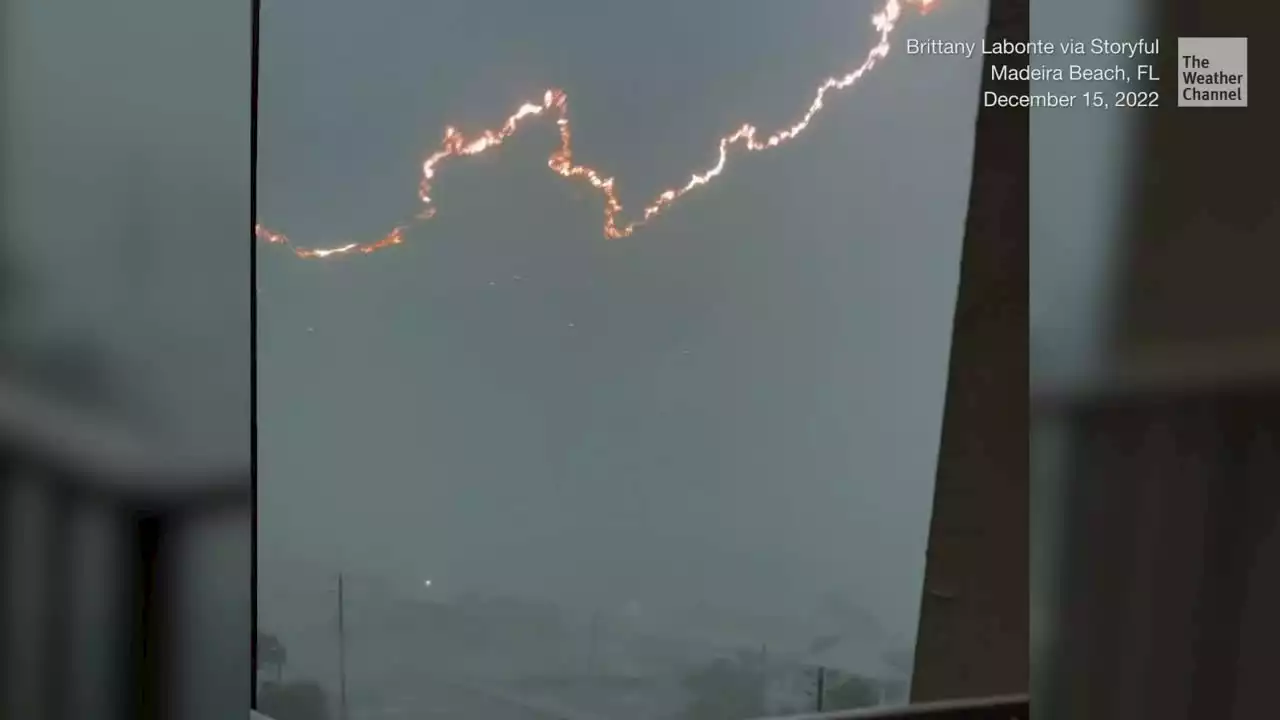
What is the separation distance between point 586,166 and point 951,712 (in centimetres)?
100

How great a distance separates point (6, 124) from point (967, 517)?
59.3 inches

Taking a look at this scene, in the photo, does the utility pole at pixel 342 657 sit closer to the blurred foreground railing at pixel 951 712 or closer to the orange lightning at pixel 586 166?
the orange lightning at pixel 586 166

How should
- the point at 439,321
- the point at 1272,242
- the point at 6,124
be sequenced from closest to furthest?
the point at 6,124
the point at 1272,242
the point at 439,321

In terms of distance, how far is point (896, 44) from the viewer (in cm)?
146

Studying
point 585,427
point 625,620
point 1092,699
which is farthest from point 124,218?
point 625,620

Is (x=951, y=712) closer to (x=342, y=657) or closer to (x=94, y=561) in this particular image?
(x=342, y=657)

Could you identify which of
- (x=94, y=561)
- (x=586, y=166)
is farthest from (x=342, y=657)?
(x=94, y=561)

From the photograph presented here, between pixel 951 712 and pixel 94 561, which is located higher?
pixel 94 561

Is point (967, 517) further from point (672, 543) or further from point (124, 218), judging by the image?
point (124, 218)

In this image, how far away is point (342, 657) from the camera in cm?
124

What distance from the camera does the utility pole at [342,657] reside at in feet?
4.02

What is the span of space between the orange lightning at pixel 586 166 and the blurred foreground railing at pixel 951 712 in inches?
29.7

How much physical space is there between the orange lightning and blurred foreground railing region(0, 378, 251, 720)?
770 millimetres

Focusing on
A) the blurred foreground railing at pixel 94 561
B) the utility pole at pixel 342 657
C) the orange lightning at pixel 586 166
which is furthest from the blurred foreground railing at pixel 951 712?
the blurred foreground railing at pixel 94 561
